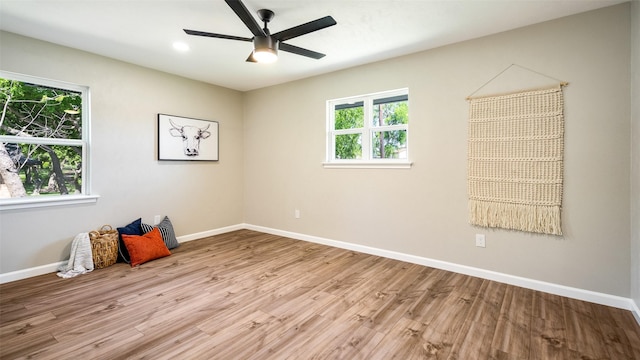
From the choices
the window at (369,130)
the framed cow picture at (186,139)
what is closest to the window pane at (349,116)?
the window at (369,130)

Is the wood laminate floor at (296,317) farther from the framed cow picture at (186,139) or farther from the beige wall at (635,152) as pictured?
the framed cow picture at (186,139)

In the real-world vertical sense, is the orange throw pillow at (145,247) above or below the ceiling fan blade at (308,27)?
below

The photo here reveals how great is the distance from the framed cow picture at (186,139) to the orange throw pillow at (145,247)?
1115 mm

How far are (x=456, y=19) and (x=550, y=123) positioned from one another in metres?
1.24

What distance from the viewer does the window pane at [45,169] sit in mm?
3004

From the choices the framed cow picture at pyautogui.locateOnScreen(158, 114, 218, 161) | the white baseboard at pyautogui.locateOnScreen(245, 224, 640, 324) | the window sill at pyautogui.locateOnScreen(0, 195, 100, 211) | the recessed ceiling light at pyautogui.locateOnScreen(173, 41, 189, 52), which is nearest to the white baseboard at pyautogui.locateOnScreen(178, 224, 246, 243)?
the framed cow picture at pyautogui.locateOnScreen(158, 114, 218, 161)

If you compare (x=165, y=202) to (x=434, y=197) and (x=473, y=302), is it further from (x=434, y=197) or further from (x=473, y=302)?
(x=473, y=302)

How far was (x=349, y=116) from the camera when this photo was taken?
4078mm

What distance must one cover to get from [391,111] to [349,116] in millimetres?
626

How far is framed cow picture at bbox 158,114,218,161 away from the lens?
4078 millimetres

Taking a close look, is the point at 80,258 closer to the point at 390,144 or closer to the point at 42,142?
the point at 42,142

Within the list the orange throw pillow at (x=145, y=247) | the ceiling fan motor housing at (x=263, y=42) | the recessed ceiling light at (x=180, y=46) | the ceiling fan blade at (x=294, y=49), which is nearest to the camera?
the ceiling fan motor housing at (x=263, y=42)

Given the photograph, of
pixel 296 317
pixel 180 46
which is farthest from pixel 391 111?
pixel 296 317

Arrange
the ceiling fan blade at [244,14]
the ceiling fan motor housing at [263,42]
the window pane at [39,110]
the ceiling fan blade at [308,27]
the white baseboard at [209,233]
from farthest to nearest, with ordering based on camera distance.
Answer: the white baseboard at [209,233] → the window pane at [39,110] → the ceiling fan motor housing at [263,42] → the ceiling fan blade at [308,27] → the ceiling fan blade at [244,14]
